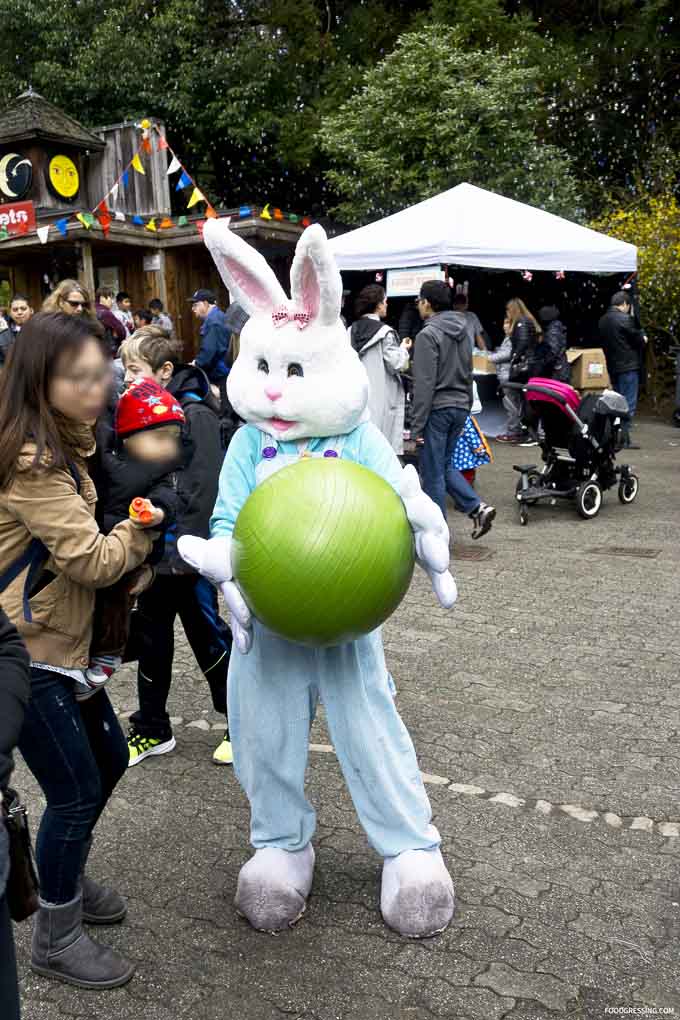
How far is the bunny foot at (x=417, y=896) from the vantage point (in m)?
3.03

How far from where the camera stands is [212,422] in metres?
4.29

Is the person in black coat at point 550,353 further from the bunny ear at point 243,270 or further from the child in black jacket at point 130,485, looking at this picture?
the child in black jacket at point 130,485

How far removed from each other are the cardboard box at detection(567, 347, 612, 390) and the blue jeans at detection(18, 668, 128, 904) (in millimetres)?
11625

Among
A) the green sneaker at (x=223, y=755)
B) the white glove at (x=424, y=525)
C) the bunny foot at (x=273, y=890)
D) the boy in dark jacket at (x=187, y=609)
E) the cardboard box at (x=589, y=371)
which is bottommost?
the cardboard box at (x=589, y=371)

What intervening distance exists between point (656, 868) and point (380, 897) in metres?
1.01

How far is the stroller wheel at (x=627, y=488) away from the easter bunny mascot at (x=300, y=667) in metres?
7.07

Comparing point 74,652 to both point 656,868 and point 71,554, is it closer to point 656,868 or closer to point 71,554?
point 71,554

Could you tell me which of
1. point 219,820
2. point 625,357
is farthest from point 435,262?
point 219,820

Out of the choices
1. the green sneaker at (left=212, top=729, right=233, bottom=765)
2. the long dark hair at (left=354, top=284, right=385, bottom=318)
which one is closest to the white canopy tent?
the long dark hair at (left=354, top=284, right=385, bottom=318)

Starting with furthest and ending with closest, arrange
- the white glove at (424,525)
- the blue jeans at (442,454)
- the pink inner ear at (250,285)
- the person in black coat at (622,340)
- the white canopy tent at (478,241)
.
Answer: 1. the person in black coat at (622,340)
2. the white canopy tent at (478,241)
3. the blue jeans at (442,454)
4. the pink inner ear at (250,285)
5. the white glove at (424,525)

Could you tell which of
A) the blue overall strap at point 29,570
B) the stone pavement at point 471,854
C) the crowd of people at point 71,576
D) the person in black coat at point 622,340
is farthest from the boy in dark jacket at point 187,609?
the person in black coat at point 622,340

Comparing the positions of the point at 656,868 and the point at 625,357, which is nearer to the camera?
the point at 656,868

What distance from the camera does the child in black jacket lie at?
281 cm

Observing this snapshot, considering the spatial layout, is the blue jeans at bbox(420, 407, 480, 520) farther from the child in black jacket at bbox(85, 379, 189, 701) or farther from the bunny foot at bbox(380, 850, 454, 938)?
the bunny foot at bbox(380, 850, 454, 938)
